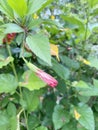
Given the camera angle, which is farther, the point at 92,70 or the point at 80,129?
the point at 92,70

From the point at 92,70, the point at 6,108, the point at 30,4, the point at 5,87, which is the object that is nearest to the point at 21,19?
the point at 30,4

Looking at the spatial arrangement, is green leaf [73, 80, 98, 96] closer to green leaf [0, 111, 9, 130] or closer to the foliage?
the foliage

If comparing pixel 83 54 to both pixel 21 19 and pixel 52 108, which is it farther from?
pixel 21 19

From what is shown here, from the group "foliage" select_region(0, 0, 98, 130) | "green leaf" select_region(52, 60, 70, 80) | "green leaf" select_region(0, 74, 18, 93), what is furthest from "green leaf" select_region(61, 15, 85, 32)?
"green leaf" select_region(0, 74, 18, 93)

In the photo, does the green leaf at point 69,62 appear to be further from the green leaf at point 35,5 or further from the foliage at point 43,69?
the green leaf at point 35,5

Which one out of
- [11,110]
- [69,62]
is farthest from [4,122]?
[69,62]

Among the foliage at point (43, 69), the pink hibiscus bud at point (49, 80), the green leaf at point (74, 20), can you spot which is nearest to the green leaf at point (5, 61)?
the foliage at point (43, 69)
